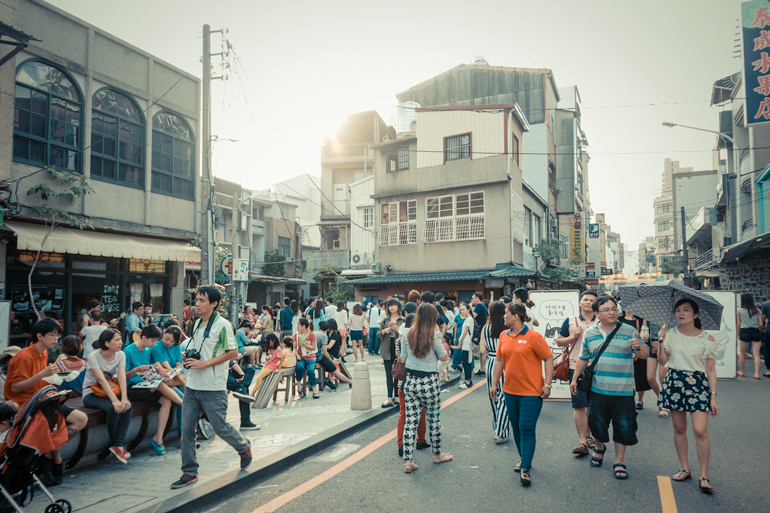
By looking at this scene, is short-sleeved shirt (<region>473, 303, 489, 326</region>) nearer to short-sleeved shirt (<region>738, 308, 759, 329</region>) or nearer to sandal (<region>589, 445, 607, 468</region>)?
sandal (<region>589, 445, 607, 468</region>)

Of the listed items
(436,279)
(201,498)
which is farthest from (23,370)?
(436,279)

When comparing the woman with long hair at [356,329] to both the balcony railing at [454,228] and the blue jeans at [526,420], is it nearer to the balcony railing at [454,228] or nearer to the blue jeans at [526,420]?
the balcony railing at [454,228]

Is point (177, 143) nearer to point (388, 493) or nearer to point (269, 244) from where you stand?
point (388, 493)

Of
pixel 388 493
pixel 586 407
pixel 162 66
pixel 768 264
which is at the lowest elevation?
pixel 388 493

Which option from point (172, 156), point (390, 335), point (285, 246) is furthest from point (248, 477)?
point (285, 246)

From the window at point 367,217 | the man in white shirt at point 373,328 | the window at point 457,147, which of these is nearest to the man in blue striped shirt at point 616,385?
the man in white shirt at point 373,328

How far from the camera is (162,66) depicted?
15781 mm

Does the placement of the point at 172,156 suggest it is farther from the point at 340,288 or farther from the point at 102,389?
the point at 340,288

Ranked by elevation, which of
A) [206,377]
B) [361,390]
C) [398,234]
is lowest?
[361,390]

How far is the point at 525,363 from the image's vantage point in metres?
4.83

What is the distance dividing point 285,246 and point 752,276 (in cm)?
3102

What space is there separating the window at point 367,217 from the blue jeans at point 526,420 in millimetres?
27916

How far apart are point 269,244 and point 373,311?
24.1m

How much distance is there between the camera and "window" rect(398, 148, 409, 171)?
80.6 ft
